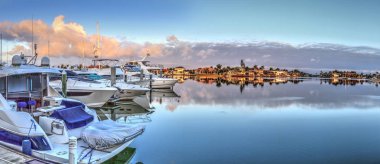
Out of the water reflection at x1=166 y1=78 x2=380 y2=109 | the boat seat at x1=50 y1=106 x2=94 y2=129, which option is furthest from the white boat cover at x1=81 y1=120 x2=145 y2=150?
the water reflection at x1=166 y1=78 x2=380 y2=109

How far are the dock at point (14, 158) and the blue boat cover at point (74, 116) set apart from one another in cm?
254

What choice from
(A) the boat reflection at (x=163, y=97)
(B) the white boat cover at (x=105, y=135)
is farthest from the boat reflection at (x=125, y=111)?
(B) the white boat cover at (x=105, y=135)

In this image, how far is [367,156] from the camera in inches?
550

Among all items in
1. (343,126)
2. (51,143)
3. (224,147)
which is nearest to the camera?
(51,143)

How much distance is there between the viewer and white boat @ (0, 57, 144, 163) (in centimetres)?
1037

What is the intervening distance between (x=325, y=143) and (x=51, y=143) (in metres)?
13.7

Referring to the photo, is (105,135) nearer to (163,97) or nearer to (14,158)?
(14,158)

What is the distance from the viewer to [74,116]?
520 inches

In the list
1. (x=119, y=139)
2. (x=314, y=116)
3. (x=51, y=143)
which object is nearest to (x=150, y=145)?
(x=119, y=139)

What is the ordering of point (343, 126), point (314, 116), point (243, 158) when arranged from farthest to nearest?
1. point (314, 116)
2. point (343, 126)
3. point (243, 158)

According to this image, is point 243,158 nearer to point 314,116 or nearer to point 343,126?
point 343,126

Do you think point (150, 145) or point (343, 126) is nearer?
point (150, 145)

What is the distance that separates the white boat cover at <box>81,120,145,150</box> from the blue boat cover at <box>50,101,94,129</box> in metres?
1.16

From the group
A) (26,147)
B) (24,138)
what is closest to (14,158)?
(26,147)
